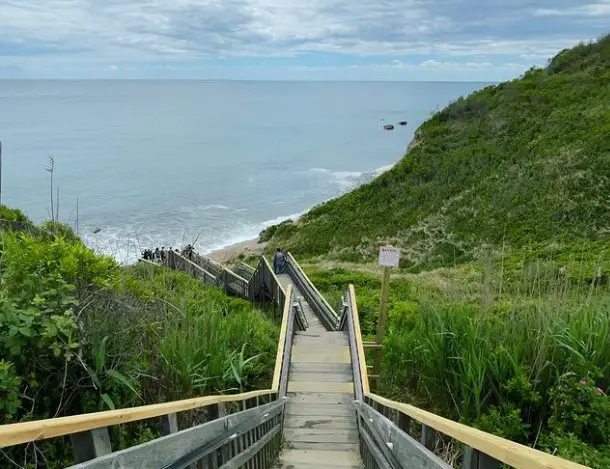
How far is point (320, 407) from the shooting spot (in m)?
7.23

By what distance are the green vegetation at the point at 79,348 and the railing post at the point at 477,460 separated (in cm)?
236

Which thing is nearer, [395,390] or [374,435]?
[374,435]

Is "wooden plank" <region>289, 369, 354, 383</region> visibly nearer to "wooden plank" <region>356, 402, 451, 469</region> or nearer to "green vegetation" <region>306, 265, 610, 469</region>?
"green vegetation" <region>306, 265, 610, 469</region>

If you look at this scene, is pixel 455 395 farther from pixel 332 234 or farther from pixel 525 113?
pixel 525 113

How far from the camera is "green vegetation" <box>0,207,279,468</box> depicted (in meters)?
3.58

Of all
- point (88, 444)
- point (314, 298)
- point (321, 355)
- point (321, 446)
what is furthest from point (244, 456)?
point (314, 298)

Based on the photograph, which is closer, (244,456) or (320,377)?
(244,456)

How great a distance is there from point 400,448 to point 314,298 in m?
11.2

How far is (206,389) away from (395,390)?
225cm

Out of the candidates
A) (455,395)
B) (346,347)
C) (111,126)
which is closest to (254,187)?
(346,347)

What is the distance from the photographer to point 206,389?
5711 mm

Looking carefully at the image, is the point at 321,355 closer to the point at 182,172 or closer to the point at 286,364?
the point at 286,364

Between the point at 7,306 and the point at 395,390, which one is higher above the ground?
the point at 7,306

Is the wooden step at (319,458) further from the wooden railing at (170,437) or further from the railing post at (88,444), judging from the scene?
the railing post at (88,444)
